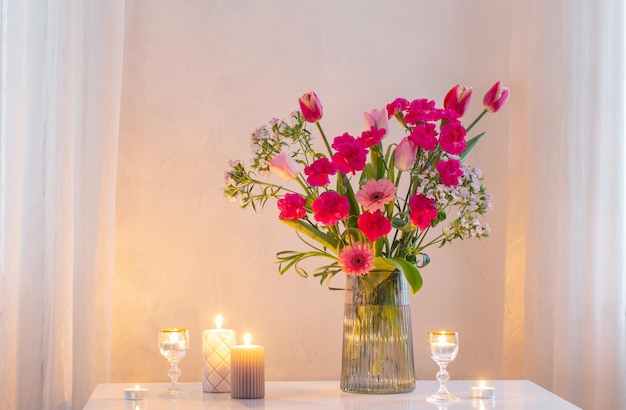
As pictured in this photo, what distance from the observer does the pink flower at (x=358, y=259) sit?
5.20 ft

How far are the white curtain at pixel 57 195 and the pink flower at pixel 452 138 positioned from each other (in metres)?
0.81

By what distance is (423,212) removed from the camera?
1562 millimetres

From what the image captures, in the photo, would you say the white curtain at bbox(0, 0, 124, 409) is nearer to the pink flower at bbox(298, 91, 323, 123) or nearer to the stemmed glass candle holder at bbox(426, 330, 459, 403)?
the pink flower at bbox(298, 91, 323, 123)

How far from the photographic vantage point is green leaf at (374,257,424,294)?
1591mm

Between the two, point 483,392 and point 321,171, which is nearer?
point 321,171

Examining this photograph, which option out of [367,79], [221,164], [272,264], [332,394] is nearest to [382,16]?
[367,79]

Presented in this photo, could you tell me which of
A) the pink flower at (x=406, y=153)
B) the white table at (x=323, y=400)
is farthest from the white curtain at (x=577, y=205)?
the pink flower at (x=406, y=153)

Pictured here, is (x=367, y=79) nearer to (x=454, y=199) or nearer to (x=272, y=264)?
(x=272, y=264)

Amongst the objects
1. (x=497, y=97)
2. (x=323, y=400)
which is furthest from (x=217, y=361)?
(x=497, y=97)

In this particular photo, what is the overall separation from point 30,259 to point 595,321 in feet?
4.36

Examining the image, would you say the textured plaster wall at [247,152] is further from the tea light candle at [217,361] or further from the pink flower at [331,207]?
the pink flower at [331,207]

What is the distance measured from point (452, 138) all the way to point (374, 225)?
8.5 inches

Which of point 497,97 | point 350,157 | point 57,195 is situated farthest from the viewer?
point 57,195

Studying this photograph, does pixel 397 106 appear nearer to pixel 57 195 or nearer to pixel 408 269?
pixel 408 269
